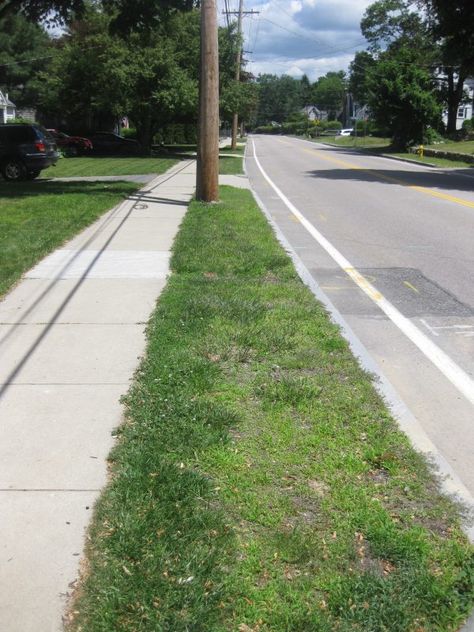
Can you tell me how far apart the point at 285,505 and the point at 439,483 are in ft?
2.77

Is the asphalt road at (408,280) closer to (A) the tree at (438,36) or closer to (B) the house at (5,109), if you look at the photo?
(A) the tree at (438,36)

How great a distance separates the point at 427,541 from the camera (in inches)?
120

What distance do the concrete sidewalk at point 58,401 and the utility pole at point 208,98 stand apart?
5.17m

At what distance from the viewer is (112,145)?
4256 cm

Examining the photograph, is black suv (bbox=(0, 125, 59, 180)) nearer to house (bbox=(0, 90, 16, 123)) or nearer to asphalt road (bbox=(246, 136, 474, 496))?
asphalt road (bbox=(246, 136, 474, 496))

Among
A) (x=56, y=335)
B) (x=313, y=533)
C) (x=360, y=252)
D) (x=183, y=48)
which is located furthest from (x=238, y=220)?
(x=183, y=48)

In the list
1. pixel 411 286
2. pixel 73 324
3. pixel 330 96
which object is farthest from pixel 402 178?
pixel 330 96

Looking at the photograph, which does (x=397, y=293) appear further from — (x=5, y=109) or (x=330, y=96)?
(x=330, y=96)

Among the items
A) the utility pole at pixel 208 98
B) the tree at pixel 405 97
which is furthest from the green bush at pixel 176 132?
the utility pole at pixel 208 98

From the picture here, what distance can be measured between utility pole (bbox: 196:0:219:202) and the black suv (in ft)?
25.3

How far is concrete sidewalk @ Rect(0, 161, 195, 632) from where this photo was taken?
2846 mm

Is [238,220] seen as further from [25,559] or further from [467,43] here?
[467,43]

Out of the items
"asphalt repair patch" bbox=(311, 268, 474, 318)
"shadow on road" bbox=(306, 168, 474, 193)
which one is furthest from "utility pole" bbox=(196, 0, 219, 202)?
"shadow on road" bbox=(306, 168, 474, 193)

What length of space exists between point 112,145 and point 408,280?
36819 mm
